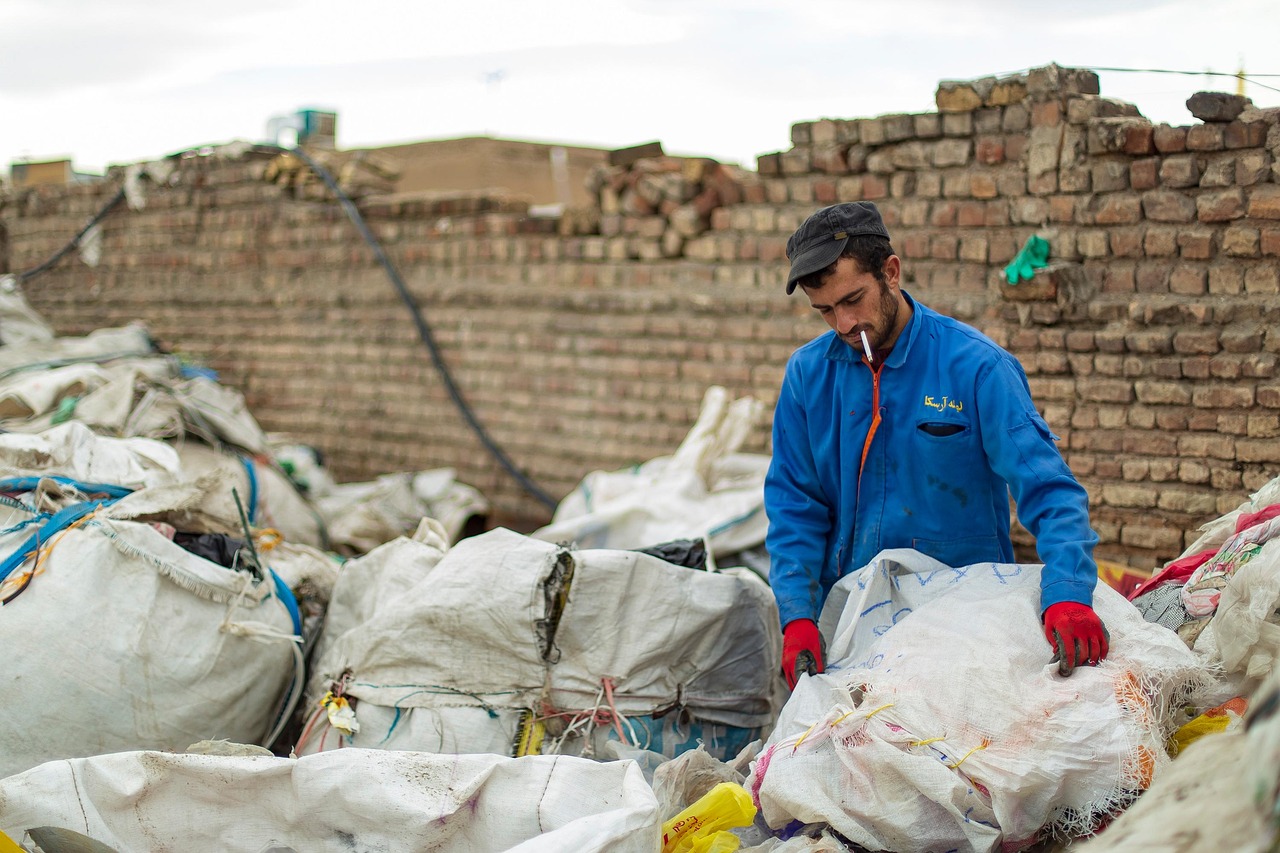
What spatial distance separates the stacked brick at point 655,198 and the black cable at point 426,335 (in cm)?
101

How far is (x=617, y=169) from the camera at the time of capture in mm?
5047

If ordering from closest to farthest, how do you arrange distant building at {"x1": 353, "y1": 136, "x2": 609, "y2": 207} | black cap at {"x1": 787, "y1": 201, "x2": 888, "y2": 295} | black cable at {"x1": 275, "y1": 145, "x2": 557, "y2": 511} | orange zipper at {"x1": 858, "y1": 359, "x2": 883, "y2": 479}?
black cap at {"x1": 787, "y1": 201, "x2": 888, "y2": 295} → orange zipper at {"x1": 858, "y1": 359, "x2": 883, "y2": 479} → black cable at {"x1": 275, "y1": 145, "x2": 557, "y2": 511} → distant building at {"x1": 353, "y1": 136, "x2": 609, "y2": 207}

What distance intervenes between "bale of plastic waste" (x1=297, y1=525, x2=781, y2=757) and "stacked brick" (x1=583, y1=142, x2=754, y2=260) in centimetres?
241

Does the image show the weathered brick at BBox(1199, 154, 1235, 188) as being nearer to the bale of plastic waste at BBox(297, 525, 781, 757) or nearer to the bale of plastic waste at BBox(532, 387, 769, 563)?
the bale of plastic waste at BBox(532, 387, 769, 563)

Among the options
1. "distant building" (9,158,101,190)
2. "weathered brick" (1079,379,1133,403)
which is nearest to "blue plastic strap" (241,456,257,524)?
"weathered brick" (1079,379,1133,403)

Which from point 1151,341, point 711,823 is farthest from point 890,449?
point 1151,341

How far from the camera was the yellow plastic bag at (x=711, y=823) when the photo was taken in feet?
6.37

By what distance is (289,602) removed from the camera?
3.03 meters

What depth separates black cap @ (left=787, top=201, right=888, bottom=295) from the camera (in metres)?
2.22

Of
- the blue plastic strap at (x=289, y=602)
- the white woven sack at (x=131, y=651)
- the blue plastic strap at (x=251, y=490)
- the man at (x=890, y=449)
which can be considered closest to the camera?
the man at (x=890, y=449)

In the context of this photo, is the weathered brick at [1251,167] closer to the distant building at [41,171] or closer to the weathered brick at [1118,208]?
the weathered brick at [1118,208]

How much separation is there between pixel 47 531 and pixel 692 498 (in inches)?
81.6

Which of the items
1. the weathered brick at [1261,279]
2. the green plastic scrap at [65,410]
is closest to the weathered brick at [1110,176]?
the weathered brick at [1261,279]

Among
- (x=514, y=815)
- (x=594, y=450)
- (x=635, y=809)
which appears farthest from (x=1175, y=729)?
(x=594, y=450)
